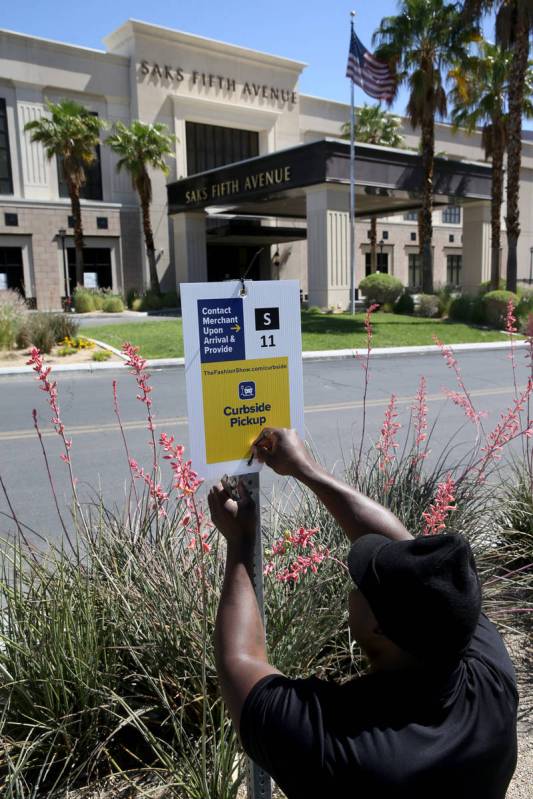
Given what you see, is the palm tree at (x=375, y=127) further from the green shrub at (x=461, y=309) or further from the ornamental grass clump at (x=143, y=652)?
the ornamental grass clump at (x=143, y=652)

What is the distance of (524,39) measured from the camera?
75.8 feet

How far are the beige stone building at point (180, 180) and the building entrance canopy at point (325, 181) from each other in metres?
0.10

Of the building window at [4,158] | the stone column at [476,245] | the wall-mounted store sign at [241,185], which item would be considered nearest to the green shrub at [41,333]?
the wall-mounted store sign at [241,185]

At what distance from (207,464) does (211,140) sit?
4294 cm

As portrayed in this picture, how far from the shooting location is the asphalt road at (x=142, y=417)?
6.47m

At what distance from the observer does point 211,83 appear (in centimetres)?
3994

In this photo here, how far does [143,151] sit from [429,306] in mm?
17393

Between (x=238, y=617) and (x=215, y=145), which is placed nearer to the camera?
(x=238, y=617)

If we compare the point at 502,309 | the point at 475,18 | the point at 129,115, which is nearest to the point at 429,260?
the point at 502,309

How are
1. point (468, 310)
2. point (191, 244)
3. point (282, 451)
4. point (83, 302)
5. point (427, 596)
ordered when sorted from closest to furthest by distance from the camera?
point (427, 596)
point (282, 451)
point (468, 310)
point (83, 302)
point (191, 244)

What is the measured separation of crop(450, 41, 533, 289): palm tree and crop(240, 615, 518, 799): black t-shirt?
3037 cm

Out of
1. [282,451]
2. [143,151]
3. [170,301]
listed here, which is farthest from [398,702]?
[143,151]

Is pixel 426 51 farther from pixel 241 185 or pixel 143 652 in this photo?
pixel 143 652

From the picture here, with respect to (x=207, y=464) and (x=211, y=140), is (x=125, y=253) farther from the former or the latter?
(x=207, y=464)
